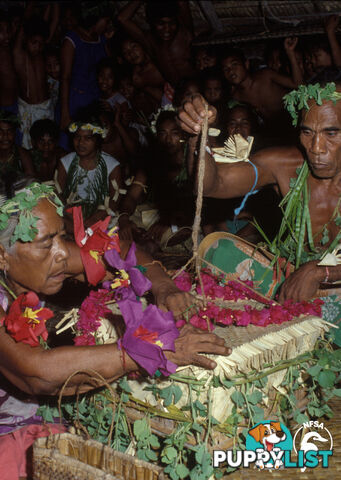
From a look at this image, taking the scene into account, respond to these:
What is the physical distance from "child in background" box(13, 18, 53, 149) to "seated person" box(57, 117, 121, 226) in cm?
155

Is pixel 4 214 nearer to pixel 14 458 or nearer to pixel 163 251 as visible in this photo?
→ pixel 14 458

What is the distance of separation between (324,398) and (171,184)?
12.2 feet

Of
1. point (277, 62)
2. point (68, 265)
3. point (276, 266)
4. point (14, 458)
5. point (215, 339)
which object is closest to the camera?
point (215, 339)

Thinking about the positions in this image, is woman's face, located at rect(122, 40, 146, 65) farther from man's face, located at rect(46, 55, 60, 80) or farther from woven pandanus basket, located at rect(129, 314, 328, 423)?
woven pandanus basket, located at rect(129, 314, 328, 423)

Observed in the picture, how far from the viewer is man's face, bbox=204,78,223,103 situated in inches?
219

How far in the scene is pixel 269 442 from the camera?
192 cm

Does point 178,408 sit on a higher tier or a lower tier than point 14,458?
higher

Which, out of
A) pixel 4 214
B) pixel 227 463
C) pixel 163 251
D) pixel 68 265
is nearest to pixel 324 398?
pixel 227 463

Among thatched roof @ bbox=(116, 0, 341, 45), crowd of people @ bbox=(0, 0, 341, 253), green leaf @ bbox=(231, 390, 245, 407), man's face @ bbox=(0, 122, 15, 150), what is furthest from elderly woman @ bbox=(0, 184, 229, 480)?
thatched roof @ bbox=(116, 0, 341, 45)

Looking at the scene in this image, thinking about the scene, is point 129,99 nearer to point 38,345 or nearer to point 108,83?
point 108,83

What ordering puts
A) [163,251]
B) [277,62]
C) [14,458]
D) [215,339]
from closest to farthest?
[215,339], [14,458], [163,251], [277,62]

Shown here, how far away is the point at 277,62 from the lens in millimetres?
6328

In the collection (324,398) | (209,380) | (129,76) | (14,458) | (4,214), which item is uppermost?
(129,76)

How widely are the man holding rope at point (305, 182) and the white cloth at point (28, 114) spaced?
441 centimetres
